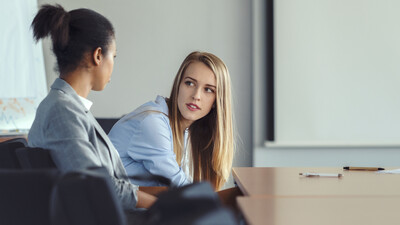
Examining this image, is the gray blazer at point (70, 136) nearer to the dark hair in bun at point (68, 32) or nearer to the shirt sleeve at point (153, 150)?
the dark hair in bun at point (68, 32)

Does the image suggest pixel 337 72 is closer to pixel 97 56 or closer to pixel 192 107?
pixel 192 107

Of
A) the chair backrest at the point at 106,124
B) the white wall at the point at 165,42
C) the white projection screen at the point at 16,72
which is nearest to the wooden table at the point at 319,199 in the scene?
the chair backrest at the point at 106,124

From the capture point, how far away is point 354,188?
A: 61.5 inches

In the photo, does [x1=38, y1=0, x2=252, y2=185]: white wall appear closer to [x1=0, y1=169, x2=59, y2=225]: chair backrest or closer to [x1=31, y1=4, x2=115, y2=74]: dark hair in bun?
[x1=31, y1=4, x2=115, y2=74]: dark hair in bun

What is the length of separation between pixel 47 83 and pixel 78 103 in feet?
9.19

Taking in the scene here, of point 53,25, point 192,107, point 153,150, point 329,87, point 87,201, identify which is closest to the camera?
point 87,201

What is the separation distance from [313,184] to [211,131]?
967 mm

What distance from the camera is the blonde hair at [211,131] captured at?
2.41m

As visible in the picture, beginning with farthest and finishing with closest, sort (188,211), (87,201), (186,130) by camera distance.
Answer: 1. (186,130)
2. (87,201)
3. (188,211)

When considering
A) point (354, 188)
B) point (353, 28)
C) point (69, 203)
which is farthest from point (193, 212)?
point (353, 28)

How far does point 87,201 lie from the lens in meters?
0.79

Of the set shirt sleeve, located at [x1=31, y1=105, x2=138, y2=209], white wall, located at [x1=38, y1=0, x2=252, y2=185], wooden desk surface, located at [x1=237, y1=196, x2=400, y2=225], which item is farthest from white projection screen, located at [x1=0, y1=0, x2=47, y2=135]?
wooden desk surface, located at [x1=237, y1=196, x2=400, y2=225]

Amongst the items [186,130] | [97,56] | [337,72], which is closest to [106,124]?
[186,130]

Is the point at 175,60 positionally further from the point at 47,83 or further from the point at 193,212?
the point at 193,212
